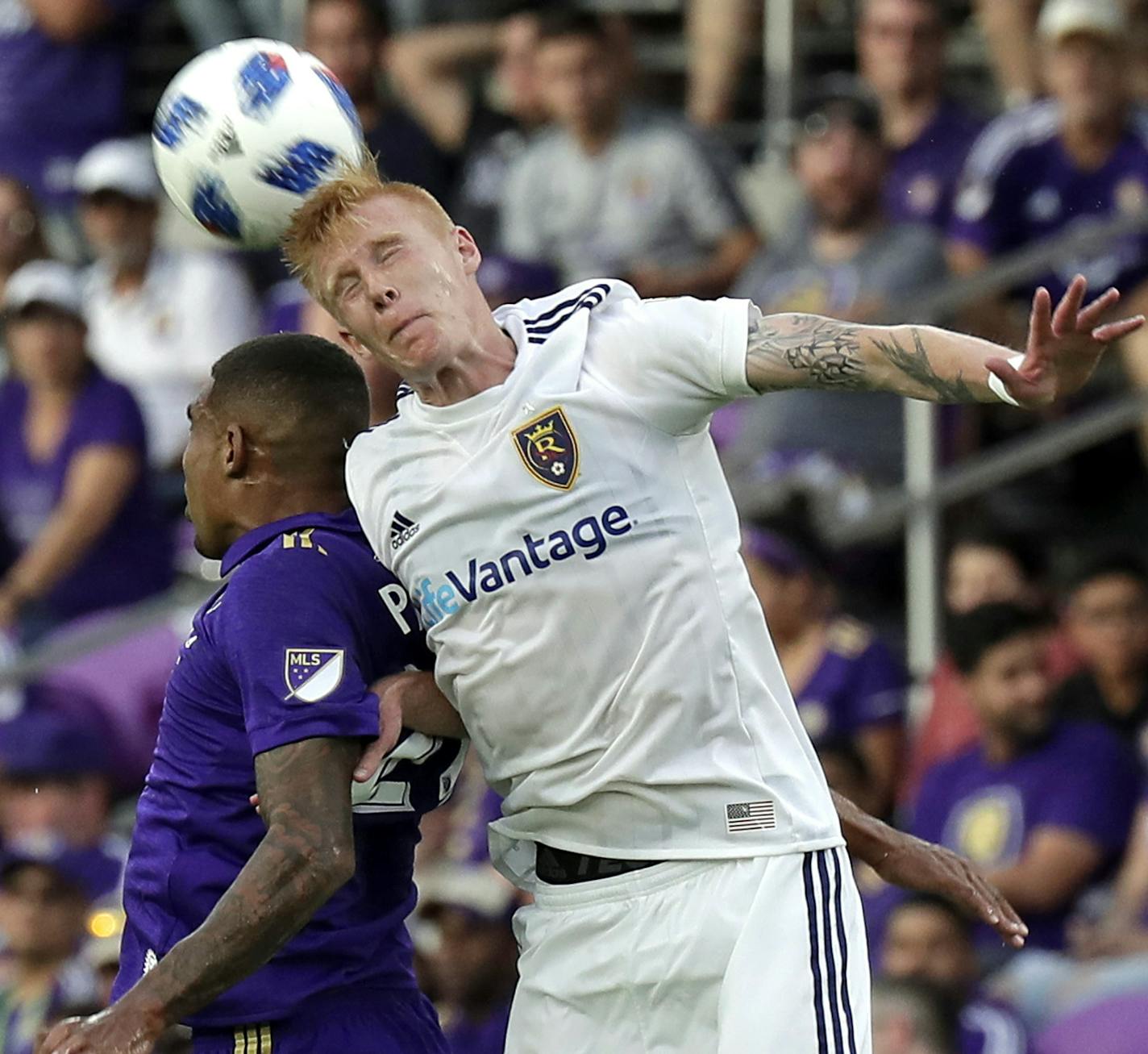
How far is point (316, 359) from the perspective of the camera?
391cm

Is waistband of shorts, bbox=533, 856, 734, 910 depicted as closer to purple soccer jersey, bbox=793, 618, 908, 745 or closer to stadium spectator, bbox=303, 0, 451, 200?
purple soccer jersey, bbox=793, 618, 908, 745

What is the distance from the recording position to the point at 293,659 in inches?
140

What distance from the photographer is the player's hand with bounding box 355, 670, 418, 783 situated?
3.59 meters

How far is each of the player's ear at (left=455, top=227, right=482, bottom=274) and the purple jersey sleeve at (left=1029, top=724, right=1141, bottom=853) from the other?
3329 millimetres

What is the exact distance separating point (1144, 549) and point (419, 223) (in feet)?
14.3

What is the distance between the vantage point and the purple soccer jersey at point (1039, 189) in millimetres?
7859

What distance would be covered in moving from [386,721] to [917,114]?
5380 millimetres

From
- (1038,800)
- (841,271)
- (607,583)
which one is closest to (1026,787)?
(1038,800)

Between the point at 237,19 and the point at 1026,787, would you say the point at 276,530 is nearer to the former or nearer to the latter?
the point at 1026,787

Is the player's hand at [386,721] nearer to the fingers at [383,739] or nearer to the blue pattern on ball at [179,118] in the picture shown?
the fingers at [383,739]

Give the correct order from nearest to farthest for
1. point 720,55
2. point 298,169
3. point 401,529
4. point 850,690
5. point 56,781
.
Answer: point 401,529 < point 298,169 < point 850,690 < point 56,781 < point 720,55

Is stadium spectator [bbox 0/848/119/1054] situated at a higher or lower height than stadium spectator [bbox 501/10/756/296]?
lower

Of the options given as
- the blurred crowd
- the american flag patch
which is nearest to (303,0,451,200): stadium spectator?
the blurred crowd

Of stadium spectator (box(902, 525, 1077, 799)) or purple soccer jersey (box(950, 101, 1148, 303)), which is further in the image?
purple soccer jersey (box(950, 101, 1148, 303))
